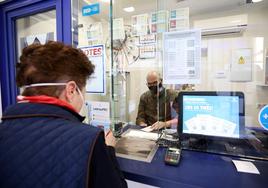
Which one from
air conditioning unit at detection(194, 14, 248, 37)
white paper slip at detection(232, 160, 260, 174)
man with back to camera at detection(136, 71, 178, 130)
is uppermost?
air conditioning unit at detection(194, 14, 248, 37)

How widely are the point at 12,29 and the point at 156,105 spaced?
5.97 ft

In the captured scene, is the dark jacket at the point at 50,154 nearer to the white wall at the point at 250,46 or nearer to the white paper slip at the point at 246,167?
the white paper slip at the point at 246,167

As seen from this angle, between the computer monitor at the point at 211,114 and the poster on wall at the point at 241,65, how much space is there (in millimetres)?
1290

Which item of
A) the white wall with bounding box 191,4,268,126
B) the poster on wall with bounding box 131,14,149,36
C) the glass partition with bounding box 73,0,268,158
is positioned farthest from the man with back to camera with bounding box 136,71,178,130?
the white wall with bounding box 191,4,268,126

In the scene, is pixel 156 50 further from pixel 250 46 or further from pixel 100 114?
A: pixel 250 46

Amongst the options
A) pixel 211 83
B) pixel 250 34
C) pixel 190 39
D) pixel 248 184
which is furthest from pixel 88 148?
pixel 250 34

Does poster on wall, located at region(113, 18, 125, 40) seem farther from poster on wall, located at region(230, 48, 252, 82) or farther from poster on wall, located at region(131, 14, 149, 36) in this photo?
poster on wall, located at region(230, 48, 252, 82)

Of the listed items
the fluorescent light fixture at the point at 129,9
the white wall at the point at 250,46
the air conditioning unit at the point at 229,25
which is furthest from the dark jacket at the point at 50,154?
the air conditioning unit at the point at 229,25

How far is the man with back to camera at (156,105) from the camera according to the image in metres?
1.65

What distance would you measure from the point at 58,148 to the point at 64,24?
4.40 ft

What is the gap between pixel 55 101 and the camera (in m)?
0.62

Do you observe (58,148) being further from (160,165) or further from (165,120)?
(165,120)

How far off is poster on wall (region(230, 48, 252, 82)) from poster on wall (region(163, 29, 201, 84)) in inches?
47.5

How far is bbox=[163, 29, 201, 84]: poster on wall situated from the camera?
4.25ft
